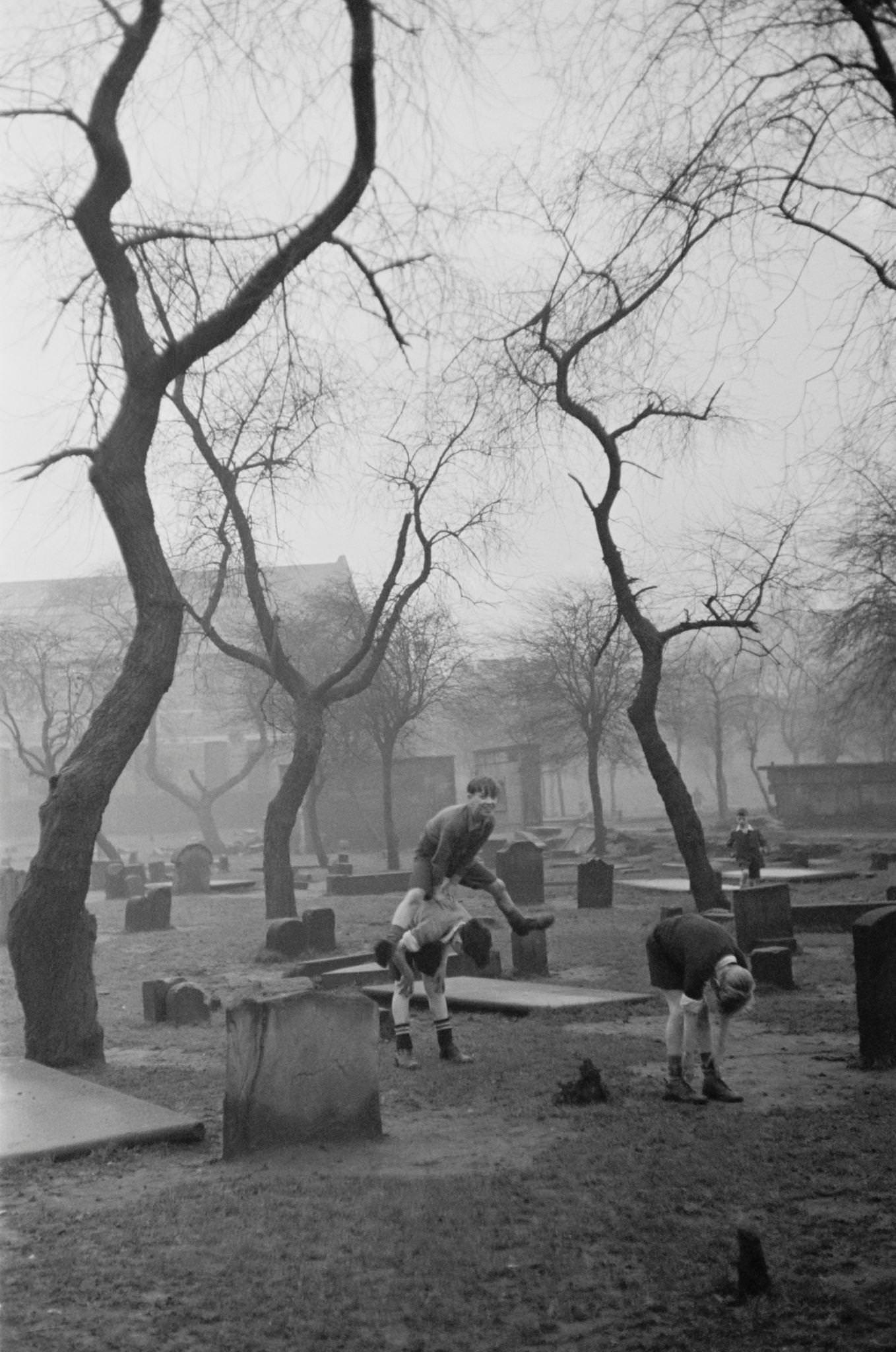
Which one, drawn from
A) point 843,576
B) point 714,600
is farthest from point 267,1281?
point 843,576

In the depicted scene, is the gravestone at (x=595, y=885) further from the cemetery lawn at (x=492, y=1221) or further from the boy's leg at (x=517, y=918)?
the boy's leg at (x=517, y=918)

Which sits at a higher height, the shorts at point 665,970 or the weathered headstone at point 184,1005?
the shorts at point 665,970

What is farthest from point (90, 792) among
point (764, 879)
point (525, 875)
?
point (764, 879)

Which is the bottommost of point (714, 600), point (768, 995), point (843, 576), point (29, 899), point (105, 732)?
point (768, 995)

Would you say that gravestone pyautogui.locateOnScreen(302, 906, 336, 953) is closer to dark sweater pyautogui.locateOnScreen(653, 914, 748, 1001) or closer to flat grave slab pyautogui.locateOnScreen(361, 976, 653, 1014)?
flat grave slab pyautogui.locateOnScreen(361, 976, 653, 1014)

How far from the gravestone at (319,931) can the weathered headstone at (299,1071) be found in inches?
442

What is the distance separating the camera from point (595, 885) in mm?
23516

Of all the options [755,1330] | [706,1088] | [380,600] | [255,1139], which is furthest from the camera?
[380,600]

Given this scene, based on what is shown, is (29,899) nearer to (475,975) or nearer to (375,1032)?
(375,1032)

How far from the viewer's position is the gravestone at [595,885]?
23.5 m

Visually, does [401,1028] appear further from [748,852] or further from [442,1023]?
[748,852]

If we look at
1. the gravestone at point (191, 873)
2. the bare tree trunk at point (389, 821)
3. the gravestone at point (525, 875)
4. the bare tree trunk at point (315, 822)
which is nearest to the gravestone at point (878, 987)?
the gravestone at point (525, 875)

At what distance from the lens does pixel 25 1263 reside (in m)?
5.36

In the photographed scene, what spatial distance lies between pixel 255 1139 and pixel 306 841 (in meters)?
47.5
